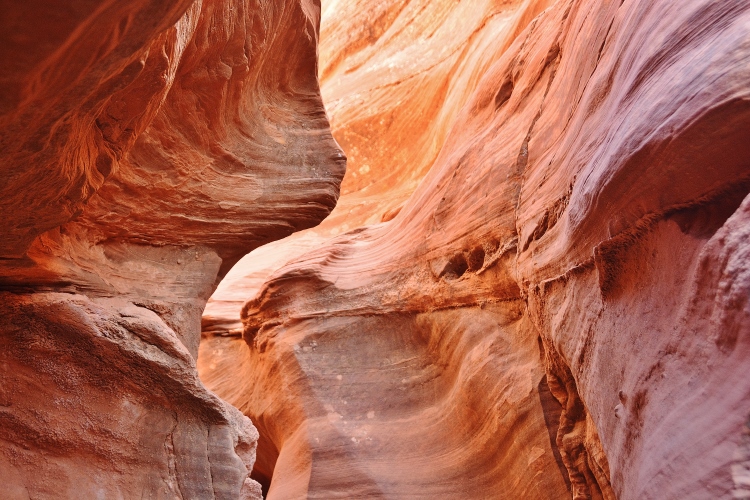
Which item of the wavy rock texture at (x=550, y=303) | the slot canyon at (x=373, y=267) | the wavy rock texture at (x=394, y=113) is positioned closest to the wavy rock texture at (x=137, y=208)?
the slot canyon at (x=373, y=267)

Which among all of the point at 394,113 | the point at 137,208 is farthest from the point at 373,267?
the point at 394,113

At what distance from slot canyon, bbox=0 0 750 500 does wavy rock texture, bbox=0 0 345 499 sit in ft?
0.04

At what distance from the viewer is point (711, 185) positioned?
2.16 m

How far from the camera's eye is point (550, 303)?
12.5 feet

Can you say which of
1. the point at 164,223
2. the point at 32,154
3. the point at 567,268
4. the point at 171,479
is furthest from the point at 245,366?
the point at 32,154

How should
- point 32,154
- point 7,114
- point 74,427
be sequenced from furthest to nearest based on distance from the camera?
point 74,427 < point 32,154 < point 7,114

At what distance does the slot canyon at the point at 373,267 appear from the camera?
2057 millimetres

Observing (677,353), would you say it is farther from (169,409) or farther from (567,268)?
(169,409)

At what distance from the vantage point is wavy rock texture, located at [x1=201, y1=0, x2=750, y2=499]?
2.06 m

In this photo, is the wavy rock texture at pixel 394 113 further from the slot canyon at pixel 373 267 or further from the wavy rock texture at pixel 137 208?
the wavy rock texture at pixel 137 208

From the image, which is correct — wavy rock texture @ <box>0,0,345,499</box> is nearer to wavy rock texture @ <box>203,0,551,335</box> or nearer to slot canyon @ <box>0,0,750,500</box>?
slot canyon @ <box>0,0,750,500</box>

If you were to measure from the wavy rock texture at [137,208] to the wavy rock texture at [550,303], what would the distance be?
1.55 m

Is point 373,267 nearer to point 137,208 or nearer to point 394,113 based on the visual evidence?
point 137,208

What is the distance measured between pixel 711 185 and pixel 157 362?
2856 millimetres
